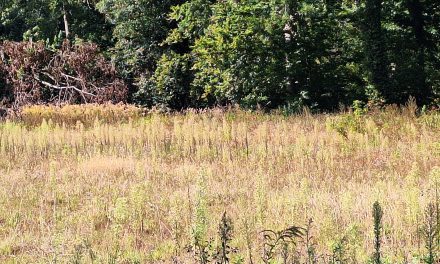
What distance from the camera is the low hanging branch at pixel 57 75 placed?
26172mm

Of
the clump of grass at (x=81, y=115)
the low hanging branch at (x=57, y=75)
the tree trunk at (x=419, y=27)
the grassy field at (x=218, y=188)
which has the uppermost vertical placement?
the tree trunk at (x=419, y=27)

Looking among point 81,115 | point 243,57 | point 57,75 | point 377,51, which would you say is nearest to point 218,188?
point 81,115

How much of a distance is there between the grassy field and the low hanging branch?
10233mm

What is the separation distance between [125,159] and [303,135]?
3.85 m

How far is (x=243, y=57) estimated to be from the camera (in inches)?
856

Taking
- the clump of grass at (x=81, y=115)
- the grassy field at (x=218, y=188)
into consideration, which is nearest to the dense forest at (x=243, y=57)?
the clump of grass at (x=81, y=115)

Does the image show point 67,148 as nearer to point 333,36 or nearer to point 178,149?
point 178,149

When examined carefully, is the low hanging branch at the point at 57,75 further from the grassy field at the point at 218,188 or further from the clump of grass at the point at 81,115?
the grassy field at the point at 218,188

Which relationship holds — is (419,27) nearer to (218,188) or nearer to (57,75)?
(57,75)

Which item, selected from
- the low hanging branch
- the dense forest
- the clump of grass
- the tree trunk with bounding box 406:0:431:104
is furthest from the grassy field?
the low hanging branch

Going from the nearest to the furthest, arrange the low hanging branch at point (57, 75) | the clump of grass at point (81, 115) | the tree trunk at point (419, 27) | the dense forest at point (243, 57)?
the clump of grass at point (81, 115)
the dense forest at point (243, 57)
the tree trunk at point (419, 27)
the low hanging branch at point (57, 75)

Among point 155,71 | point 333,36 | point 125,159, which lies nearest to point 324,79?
point 333,36

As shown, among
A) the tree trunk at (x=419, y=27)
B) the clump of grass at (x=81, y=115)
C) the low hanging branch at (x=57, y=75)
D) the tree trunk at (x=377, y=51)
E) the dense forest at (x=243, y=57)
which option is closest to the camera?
the clump of grass at (x=81, y=115)

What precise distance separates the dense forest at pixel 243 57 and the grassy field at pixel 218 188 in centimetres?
520
